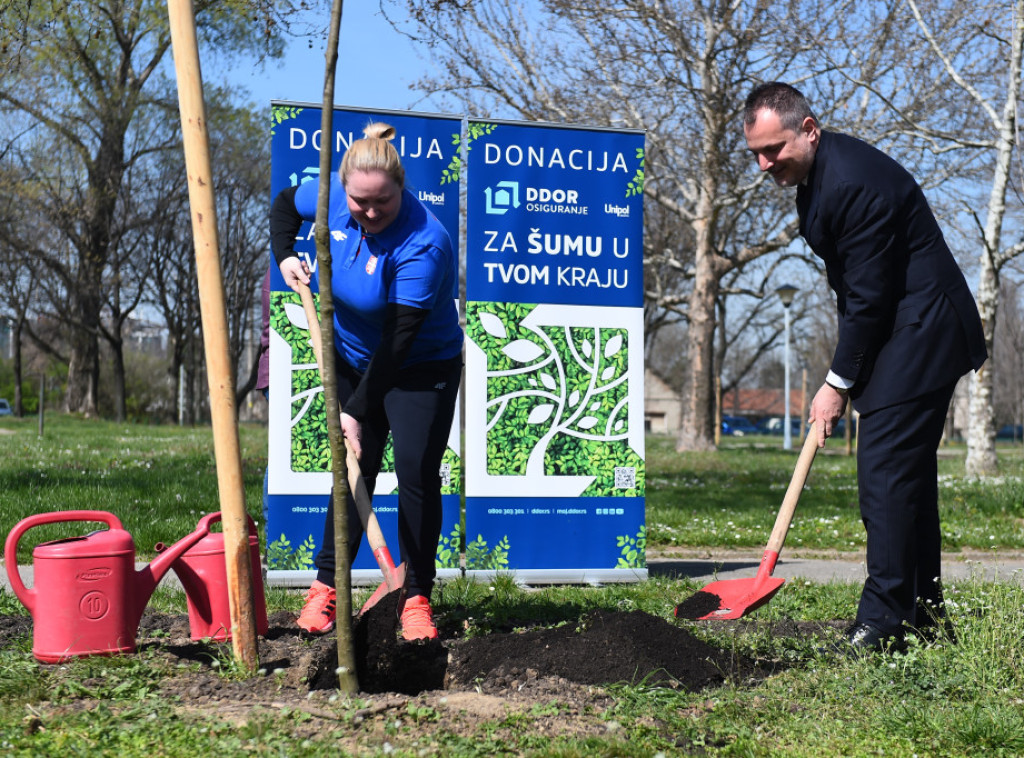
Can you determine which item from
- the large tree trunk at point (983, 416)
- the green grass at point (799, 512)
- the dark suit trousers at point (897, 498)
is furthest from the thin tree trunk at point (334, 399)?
the large tree trunk at point (983, 416)

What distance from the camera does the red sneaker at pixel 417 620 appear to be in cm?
395

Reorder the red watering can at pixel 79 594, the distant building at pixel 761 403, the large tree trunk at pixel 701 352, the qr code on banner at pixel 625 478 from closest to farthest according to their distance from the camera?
the red watering can at pixel 79 594 < the qr code on banner at pixel 625 478 < the large tree trunk at pixel 701 352 < the distant building at pixel 761 403

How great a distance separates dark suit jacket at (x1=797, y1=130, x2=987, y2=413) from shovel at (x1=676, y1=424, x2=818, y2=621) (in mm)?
337

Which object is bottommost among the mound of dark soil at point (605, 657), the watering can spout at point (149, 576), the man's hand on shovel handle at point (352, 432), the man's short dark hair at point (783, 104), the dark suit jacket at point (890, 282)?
the mound of dark soil at point (605, 657)

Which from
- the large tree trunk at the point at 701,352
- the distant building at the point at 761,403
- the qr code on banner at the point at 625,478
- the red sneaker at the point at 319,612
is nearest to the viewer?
the red sneaker at the point at 319,612

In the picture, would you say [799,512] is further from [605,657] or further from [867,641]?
[605,657]

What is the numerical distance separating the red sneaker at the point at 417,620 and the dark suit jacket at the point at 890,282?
1870 millimetres

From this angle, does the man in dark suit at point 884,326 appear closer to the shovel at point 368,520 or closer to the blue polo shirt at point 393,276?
the blue polo shirt at point 393,276

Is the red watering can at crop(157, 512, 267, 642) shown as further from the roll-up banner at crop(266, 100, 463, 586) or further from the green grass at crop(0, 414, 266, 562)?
the roll-up banner at crop(266, 100, 463, 586)

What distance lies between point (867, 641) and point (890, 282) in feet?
4.33

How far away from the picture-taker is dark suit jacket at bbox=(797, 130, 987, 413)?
143 inches

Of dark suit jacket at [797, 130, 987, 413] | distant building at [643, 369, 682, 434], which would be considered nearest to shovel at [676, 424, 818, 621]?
dark suit jacket at [797, 130, 987, 413]

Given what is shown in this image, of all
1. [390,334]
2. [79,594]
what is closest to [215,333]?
[390,334]

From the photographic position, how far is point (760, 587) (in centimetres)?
387
